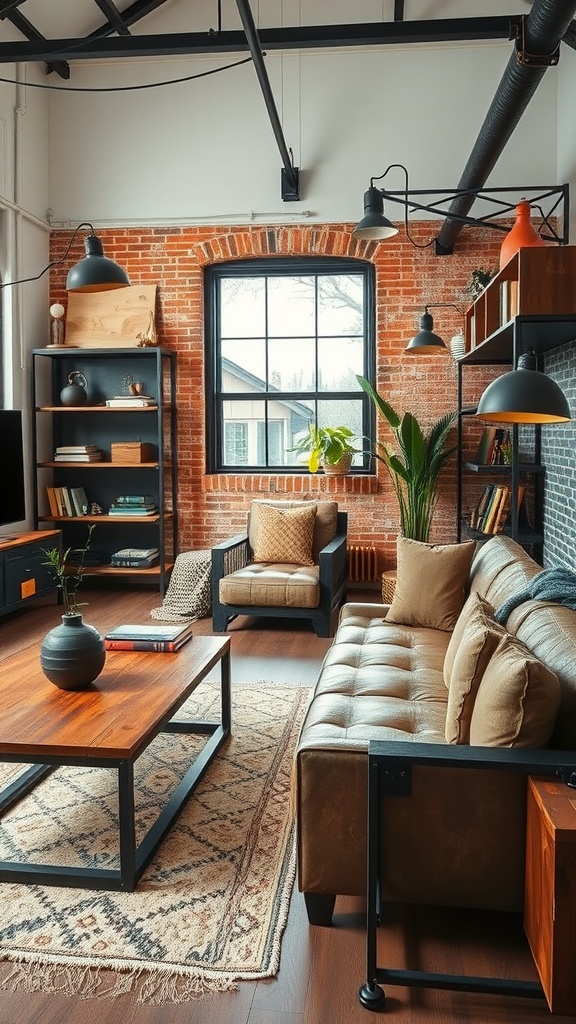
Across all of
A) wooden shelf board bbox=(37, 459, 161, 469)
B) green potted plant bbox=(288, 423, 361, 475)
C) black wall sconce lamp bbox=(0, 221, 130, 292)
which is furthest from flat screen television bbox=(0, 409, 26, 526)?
black wall sconce lamp bbox=(0, 221, 130, 292)

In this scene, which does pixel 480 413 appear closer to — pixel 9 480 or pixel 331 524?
pixel 331 524

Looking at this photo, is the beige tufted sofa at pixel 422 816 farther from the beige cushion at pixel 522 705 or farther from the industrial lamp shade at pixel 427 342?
the industrial lamp shade at pixel 427 342

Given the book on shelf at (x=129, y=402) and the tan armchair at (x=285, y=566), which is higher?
the book on shelf at (x=129, y=402)

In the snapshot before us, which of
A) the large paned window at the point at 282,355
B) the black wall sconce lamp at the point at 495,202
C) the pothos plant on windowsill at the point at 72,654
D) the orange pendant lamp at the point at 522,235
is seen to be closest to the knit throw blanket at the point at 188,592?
the large paned window at the point at 282,355

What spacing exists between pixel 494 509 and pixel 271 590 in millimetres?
1616

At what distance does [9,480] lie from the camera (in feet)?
19.2

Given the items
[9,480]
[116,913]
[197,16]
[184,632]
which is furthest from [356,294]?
[116,913]

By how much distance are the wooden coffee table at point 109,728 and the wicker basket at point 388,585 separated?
2.72 m

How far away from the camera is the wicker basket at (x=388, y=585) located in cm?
601

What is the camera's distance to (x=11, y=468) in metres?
5.89

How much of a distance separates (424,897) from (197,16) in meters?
6.64

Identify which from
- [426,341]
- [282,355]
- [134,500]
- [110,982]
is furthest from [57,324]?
[110,982]

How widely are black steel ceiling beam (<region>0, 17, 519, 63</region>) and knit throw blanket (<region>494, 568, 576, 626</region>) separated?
327 centimetres

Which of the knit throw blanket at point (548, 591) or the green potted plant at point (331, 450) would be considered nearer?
the knit throw blanket at point (548, 591)
